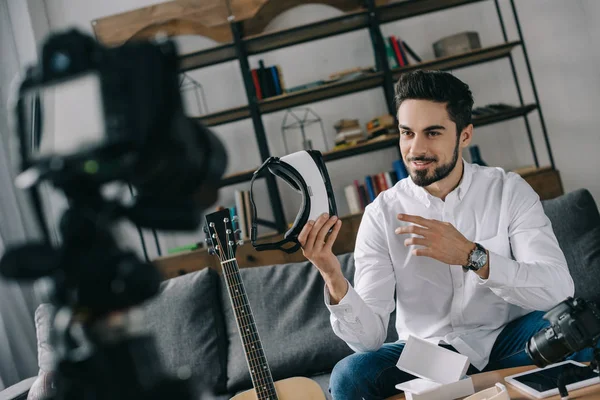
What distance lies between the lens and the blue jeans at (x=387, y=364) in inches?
60.7

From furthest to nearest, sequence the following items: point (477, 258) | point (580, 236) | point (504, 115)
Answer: point (504, 115) < point (580, 236) < point (477, 258)

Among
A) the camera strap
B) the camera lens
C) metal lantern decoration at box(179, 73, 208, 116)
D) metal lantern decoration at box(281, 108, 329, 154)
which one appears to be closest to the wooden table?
the camera lens

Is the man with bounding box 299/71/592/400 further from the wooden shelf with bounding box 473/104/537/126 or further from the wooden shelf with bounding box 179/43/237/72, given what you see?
the wooden shelf with bounding box 179/43/237/72

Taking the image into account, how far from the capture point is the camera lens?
0.95 meters

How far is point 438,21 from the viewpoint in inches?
142

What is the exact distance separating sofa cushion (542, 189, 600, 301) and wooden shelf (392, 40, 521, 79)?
58.9 inches

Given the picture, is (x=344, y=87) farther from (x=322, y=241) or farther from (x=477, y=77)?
(x=322, y=241)

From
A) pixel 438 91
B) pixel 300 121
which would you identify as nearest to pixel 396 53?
pixel 300 121

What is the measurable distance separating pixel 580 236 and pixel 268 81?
1.98 meters

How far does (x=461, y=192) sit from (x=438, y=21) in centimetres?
209

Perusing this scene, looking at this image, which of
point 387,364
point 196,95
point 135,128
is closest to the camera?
point 135,128

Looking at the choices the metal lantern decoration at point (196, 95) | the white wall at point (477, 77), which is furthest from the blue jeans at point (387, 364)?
the metal lantern decoration at point (196, 95)

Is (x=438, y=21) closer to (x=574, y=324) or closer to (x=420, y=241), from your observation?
(x=420, y=241)

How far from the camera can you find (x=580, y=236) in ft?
6.44
